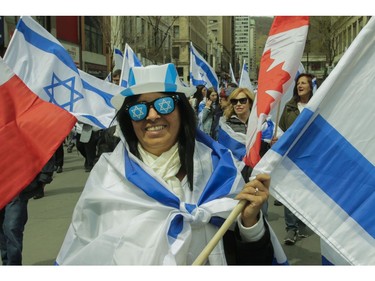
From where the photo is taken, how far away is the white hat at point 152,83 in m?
2.39

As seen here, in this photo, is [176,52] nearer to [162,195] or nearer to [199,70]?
[199,70]

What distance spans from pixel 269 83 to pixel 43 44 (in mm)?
3416

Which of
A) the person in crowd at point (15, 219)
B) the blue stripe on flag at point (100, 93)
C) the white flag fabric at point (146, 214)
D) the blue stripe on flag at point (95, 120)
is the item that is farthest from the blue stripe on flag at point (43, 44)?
the white flag fabric at point (146, 214)

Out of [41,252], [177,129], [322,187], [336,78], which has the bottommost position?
[41,252]

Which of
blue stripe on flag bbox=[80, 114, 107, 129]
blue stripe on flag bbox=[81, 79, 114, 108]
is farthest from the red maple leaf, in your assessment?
blue stripe on flag bbox=[81, 79, 114, 108]

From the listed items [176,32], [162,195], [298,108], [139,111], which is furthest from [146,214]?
[176,32]

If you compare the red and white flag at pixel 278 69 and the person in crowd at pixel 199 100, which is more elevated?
the red and white flag at pixel 278 69

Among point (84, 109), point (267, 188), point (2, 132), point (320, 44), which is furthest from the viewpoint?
point (320, 44)

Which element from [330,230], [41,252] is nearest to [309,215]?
[330,230]

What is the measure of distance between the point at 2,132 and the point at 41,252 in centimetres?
252

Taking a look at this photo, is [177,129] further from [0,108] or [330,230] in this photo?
[0,108]

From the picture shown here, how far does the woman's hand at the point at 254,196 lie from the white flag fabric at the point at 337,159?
0.20 ft

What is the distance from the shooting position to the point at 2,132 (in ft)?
9.75

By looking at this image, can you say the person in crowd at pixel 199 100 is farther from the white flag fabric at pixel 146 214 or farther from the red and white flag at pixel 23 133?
the white flag fabric at pixel 146 214
